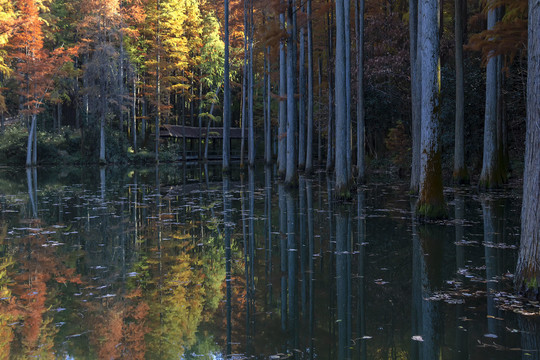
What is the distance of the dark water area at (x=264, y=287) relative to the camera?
438 cm

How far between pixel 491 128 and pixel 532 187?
11.9 metres

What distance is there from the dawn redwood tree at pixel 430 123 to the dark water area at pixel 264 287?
0.55m

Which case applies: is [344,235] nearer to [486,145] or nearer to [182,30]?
[486,145]

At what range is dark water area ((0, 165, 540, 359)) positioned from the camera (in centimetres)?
438

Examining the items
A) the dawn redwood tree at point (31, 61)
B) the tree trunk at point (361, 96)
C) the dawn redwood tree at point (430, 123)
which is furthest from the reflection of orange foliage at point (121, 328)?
the dawn redwood tree at point (31, 61)

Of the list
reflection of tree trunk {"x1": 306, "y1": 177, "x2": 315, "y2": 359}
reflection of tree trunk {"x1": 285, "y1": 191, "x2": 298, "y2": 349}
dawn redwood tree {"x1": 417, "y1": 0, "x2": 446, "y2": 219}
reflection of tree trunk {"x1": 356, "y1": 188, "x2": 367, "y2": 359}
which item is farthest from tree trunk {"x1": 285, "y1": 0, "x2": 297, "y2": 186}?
dawn redwood tree {"x1": 417, "y1": 0, "x2": 446, "y2": 219}

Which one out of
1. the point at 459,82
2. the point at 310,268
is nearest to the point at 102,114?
the point at 459,82

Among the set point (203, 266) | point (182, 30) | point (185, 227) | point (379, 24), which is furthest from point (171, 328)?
point (182, 30)

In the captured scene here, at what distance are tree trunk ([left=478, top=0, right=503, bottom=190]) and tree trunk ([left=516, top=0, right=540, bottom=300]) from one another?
11.5 m

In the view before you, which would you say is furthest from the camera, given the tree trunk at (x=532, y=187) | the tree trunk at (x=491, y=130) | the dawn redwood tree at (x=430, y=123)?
the tree trunk at (x=491, y=130)

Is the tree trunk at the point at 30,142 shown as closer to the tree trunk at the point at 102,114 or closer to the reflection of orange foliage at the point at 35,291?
the tree trunk at the point at 102,114

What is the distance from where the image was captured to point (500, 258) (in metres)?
7.48

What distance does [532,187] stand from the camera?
559 centimetres

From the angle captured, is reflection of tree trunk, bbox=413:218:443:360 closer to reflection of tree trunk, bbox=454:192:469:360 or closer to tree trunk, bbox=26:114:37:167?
reflection of tree trunk, bbox=454:192:469:360
